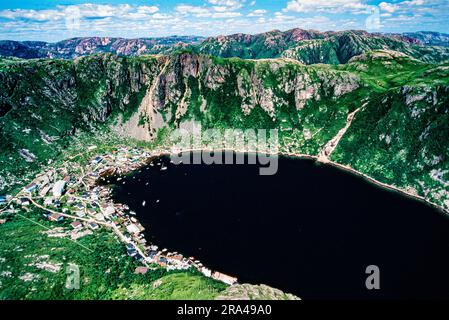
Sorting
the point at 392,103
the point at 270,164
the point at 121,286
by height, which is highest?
the point at 392,103

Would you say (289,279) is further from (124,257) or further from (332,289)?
(124,257)

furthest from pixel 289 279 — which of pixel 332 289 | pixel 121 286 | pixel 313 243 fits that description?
pixel 121 286

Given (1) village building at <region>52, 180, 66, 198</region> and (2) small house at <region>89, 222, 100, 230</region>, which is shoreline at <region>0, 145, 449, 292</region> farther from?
(1) village building at <region>52, 180, 66, 198</region>

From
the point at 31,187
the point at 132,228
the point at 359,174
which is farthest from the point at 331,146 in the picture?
the point at 31,187

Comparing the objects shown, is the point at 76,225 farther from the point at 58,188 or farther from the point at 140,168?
the point at 140,168

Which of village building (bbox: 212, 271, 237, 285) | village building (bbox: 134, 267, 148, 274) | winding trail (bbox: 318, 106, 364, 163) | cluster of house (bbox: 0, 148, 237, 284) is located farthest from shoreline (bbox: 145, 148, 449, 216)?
village building (bbox: 134, 267, 148, 274)

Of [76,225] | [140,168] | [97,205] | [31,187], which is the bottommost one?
[76,225]
